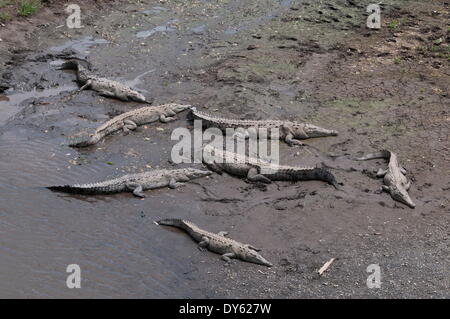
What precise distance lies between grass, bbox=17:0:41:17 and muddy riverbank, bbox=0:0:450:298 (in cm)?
42

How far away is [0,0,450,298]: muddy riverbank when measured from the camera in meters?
7.74

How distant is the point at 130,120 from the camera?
11.3 metres

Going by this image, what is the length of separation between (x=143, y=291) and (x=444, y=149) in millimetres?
6287

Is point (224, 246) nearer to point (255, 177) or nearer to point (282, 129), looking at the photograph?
point (255, 177)

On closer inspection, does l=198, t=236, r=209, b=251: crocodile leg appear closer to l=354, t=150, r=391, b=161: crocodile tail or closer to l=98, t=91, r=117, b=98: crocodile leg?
l=354, t=150, r=391, b=161: crocodile tail

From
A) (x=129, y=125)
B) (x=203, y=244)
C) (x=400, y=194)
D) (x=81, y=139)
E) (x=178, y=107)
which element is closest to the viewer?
(x=203, y=244)

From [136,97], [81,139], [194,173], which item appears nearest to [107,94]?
[136,97]

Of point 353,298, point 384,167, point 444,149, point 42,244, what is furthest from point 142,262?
point 444,149

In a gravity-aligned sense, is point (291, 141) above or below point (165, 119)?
below

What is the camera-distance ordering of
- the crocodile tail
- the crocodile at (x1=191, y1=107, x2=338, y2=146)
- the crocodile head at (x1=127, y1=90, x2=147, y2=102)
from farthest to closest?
the crocodile head at (x1=127, y1=90, x2=147, y2=102) → the crocodile at (x1=191, y1=107, x2=338, y2=146) → the crocodile tail

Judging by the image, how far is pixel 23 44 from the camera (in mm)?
14398

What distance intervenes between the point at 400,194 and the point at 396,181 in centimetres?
29

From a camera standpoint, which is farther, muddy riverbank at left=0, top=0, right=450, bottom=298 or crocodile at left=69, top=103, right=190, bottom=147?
crocodile at left=69, top=103, right=190, bottom=147

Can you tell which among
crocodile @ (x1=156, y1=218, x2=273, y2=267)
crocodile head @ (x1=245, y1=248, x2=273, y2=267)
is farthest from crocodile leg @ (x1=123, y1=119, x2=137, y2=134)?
crocodile head @ (x1=245, y1=248, x2=273, y2=267)
